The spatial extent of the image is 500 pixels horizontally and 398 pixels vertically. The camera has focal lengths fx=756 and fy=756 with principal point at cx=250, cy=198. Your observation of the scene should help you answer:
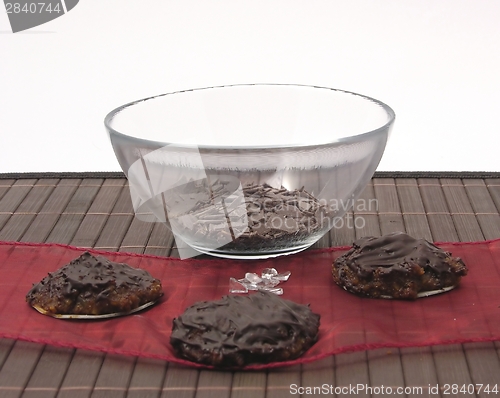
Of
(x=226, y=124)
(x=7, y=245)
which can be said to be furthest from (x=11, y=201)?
(x=226, y=124)

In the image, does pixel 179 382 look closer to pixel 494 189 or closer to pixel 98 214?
pixel 98 214

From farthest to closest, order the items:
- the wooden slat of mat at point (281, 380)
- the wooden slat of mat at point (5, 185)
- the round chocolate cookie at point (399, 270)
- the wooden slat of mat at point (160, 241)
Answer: the wooden slat of mat at point (5, 185) < the wooden slat of mat at point (160, 241) < the round chocolate cookie at point (399, 270) < the wooden slat of mat at point (281, 380)

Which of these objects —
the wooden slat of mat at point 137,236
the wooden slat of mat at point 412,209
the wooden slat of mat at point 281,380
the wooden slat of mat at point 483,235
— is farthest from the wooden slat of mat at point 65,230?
the wooden slat of mat at point 412,209

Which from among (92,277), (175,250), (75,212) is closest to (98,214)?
(75,212)

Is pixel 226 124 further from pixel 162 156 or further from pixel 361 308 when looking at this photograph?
pixel 361 308

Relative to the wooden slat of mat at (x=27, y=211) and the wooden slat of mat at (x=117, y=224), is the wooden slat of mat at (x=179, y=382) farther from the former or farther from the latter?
the wooden slat of mat at (x=27, y=211)

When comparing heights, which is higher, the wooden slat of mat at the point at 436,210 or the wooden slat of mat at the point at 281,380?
the wooden slat of mat at the point at 281,380

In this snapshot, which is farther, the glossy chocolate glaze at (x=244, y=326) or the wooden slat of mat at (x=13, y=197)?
the wooden slat of mat at (x=13, y=197)
